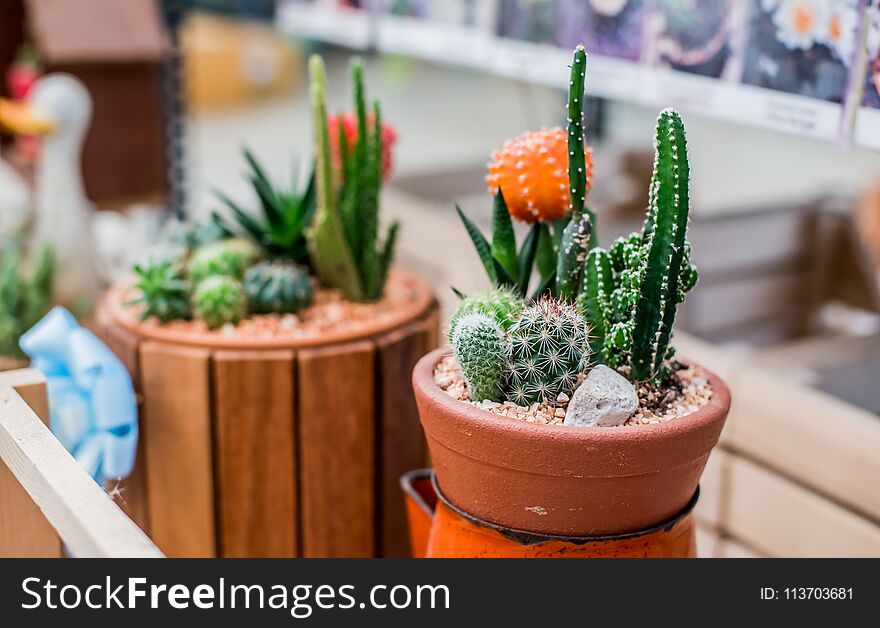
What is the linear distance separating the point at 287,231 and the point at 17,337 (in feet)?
2.15

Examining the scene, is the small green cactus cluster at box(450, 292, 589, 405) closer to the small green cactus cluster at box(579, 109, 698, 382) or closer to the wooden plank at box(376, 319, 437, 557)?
the small green cactus cluster at box(579, 109, 698, 382)

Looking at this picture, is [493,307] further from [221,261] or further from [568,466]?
[221,261]

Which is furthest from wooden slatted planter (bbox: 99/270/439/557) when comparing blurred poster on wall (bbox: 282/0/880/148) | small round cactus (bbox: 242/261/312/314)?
blurred poster on wall (bbox: 282/0/880/148)

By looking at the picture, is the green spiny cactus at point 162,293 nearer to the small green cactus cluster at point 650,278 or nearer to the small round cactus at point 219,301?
the small round cactus at point 219,301

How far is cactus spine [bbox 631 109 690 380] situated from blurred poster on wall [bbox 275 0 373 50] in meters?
1.36

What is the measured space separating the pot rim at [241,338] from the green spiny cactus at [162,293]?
2cm

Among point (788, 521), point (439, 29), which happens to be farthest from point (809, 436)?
point (439, 29)

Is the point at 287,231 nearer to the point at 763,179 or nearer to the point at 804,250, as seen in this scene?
the point at 804,250

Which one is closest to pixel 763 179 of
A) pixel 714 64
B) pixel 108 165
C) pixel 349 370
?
pixel 108 165

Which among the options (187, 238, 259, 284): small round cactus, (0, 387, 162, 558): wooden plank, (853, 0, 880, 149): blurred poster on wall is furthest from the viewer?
(187, 238, 259, 284): small round cactus

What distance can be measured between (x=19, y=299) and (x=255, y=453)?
0.81m

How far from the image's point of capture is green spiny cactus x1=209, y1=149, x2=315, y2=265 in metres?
1.59
